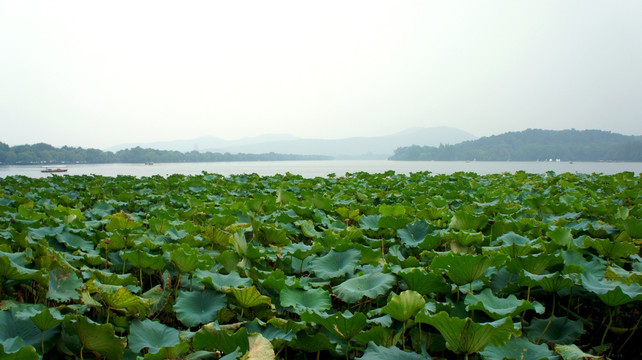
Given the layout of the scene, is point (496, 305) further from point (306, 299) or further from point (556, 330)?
point (306, 299)

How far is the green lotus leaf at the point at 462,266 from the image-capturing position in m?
1.65

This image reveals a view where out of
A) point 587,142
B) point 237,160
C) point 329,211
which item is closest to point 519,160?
point 587,142

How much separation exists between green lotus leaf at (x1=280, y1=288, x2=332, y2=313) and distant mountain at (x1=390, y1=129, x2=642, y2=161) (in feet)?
282

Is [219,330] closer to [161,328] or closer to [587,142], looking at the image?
[161,328]

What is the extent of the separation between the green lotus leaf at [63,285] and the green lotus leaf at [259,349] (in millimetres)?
928

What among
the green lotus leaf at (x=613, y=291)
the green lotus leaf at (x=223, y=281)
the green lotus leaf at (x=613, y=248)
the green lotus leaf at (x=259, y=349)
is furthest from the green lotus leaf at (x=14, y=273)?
the green lotus leaf at (x=613, y=248)

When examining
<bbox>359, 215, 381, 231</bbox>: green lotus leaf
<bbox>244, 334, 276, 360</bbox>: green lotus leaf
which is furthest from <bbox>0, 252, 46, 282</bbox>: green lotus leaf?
<bbox>359, 215, 381, 231</bbox>: green lotus leaf

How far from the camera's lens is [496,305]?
5.31ft

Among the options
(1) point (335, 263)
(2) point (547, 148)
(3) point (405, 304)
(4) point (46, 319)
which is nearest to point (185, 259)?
(4) point (46, 319)

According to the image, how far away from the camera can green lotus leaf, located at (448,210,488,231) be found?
2.87 meters

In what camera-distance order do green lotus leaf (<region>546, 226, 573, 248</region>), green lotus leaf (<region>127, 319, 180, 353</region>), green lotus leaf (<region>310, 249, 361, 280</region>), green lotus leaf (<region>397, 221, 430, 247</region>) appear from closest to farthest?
green lotus leaf (<region>127, 319, 180, 353</region>) → green lotus leaf (<region>310, 249, 361, 280</region>) → green lotus leaf (<region>546, 226, 573, 248</region>) → green lotus leaf (<region>397, 221, 430, 247</region>)

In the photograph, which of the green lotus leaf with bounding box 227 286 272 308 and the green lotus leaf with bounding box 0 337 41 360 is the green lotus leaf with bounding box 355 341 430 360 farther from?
the green lotus leaf with bounding box 0 337 41 360

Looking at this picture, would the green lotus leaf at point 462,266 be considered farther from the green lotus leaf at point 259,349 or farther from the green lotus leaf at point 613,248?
the green lotus leaf at point 613,248

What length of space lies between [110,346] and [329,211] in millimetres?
3042
